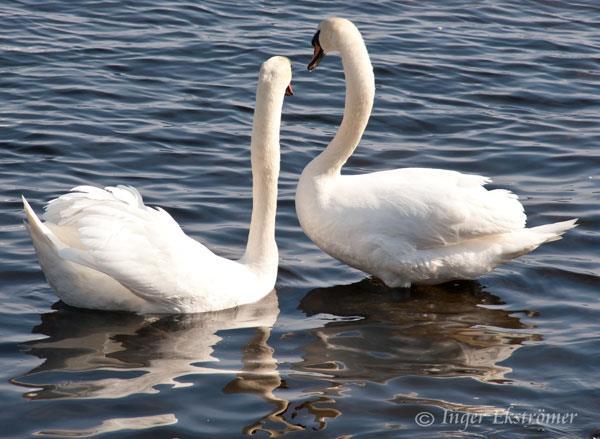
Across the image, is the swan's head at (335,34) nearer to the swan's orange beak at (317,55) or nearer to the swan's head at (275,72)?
the swan's orange beak at (317,55)

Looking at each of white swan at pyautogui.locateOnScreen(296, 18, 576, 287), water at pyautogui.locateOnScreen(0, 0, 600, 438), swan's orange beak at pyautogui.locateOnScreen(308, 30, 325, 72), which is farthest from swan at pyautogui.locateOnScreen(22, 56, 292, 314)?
swan's orange beak at pyautogui.locateOnScreen(308, 30, 325, 72)

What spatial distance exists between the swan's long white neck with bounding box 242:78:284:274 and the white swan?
14.6 inches

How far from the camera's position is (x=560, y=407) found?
626cm

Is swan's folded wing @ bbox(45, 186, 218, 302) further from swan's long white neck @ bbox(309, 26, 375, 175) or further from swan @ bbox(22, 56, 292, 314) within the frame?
swan's long white neck @ bbox(309, 26, 375, 175)

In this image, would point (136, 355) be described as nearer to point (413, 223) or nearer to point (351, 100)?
point (413, 223)

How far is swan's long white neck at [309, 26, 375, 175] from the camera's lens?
8.28 meters

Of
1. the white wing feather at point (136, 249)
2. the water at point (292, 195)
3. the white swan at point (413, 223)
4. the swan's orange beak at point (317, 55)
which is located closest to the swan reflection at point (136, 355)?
the water at point (292, 195)

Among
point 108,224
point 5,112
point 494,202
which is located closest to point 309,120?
point 5,112

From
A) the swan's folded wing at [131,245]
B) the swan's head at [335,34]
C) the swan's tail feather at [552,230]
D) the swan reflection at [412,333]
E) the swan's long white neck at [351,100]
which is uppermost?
the swan's head at [335,34]

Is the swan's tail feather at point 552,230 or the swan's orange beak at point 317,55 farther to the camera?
the swan's orange beak at point 317,55

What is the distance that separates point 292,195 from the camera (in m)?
9.69

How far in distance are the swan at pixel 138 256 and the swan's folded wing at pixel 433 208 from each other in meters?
0.75

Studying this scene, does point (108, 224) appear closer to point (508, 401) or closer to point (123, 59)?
point (508, 401)

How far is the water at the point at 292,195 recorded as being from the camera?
6191 mm
